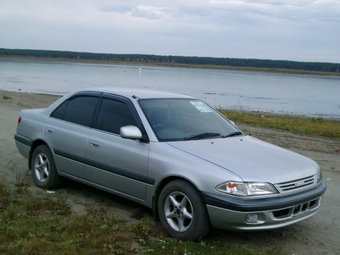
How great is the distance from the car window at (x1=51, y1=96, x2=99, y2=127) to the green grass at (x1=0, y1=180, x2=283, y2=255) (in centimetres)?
129

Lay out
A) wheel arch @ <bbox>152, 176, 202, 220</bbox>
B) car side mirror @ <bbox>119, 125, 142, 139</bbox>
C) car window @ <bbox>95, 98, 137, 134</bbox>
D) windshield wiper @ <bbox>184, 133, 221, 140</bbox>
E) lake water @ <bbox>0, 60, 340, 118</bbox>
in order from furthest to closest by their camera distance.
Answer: lake water @ <bbox>0, 60, 340, 118</bbox>, car window @ <bbox>95, 98, 137, 134</bbox>, windshield wiper @ <bbox>184, 133, 221, 140</bbox>, car side mirror @ <bbox>119, 125, 142, 139</bbox>, wheel arch @ <bbox>152, 176, 202, 220</bbox>

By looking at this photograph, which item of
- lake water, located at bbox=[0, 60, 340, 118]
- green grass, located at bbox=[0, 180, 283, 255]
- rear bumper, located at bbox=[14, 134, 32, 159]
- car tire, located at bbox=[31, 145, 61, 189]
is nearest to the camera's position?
green grass, located at bbox=[0, 180, 283, 255]

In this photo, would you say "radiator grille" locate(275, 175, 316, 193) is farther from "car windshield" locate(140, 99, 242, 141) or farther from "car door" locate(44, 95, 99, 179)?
"car door" locate(44, 95, 99, 179)

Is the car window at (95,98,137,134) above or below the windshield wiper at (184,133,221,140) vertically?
above

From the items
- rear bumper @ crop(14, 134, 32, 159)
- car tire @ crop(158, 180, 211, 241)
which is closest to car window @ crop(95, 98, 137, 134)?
car tire @ crop(158, 180, 211, 241)

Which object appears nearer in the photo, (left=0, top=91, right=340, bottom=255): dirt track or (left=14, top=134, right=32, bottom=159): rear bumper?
(left=0, top=91, right=340, bottom=255): dirt track

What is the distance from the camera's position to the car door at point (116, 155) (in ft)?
18.9

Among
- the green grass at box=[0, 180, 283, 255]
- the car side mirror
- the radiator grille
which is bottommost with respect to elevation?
the green grass at box=[0, 180, 283, 255]

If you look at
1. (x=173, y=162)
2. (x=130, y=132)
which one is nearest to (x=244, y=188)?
(x=173, y=162)

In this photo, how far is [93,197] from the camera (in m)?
6.95

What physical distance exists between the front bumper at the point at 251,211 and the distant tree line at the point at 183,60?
442 ft

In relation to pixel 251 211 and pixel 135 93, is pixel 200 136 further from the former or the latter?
pixel 251 211

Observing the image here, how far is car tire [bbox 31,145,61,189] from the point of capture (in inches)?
279

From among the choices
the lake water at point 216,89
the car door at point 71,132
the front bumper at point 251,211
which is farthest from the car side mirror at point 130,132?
the lake water at point 216,89
